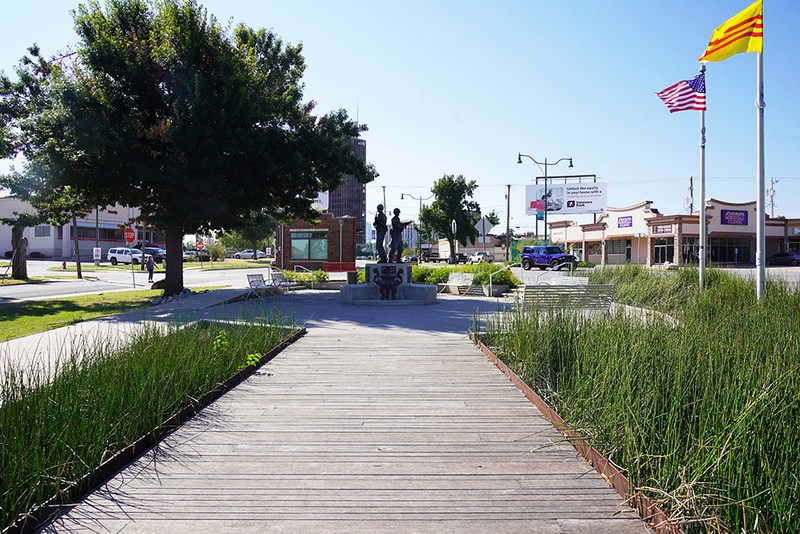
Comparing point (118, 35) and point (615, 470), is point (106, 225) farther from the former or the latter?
point (615, 470)

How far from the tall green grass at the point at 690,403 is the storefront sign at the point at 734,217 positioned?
171ft

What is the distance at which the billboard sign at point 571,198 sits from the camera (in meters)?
72.8

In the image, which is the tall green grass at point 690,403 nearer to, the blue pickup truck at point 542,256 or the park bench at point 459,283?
the park bench at point 459,283

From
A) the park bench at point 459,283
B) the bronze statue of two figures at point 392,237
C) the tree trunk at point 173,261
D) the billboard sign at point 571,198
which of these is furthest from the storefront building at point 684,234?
the tree trunk at point 173,261

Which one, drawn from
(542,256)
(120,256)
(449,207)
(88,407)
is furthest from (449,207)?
(88,407)

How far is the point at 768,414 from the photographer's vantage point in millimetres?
3566

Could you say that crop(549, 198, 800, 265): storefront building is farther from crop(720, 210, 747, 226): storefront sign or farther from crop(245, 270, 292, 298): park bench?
crop(245, 270, 292, 298): park bench

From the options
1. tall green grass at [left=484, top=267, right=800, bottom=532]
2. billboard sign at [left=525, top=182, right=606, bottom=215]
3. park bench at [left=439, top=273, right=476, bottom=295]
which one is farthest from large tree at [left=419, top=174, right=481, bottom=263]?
tall green grass at [left=484, top=267, right=800, bottom=532]

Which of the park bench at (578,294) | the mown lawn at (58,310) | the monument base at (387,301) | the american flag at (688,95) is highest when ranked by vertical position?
the american flag at (688,95)

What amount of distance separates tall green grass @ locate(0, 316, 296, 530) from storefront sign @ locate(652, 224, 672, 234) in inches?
2049

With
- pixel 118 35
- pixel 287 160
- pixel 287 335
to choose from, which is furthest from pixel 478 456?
pixel 118 35

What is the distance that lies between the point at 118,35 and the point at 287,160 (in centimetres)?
704

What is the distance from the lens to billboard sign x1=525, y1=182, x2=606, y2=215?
7281cm

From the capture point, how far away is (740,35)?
13281 millimetres
